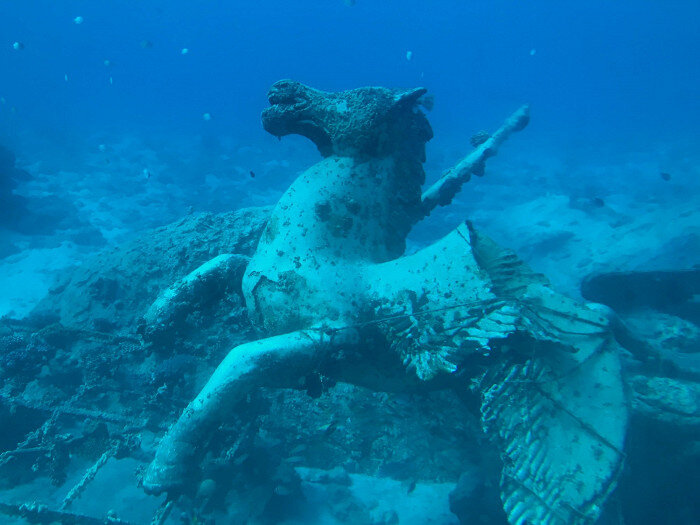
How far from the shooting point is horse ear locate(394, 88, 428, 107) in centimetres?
409

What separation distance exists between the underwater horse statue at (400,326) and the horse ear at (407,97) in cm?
2

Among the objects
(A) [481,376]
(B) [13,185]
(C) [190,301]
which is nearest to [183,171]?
(B) [13,185]

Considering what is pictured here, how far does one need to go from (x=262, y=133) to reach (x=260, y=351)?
130ft

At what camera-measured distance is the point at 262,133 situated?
39.6m

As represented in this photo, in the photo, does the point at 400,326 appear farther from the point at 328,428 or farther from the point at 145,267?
the point at 145,267

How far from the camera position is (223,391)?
3.02 meters

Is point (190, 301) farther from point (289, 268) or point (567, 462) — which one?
point (567, 462)

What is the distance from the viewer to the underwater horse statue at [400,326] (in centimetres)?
282

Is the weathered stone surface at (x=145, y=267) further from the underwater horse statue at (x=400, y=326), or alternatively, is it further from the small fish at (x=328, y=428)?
the small fish at (x=328, y=428)

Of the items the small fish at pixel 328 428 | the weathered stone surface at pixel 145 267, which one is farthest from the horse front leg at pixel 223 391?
the weathered stone surface at pixel 145 267

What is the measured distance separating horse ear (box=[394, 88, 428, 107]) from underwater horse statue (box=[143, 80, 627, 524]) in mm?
18

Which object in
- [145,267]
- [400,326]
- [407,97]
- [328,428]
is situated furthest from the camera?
[145,267]

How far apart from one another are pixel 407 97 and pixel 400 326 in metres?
2.42

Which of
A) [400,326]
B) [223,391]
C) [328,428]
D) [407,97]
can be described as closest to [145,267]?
[328,428]
